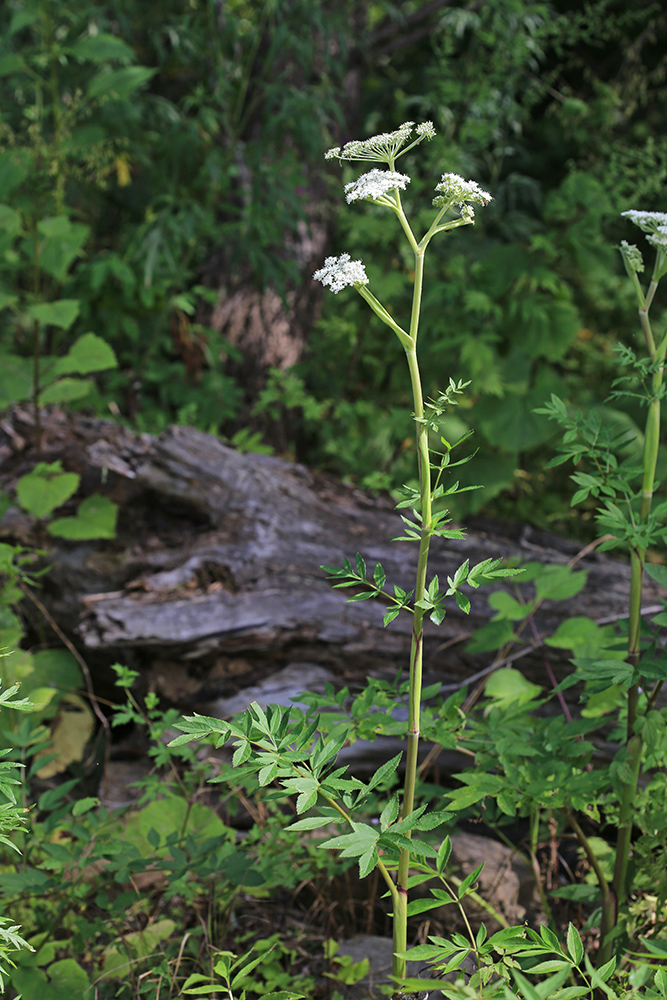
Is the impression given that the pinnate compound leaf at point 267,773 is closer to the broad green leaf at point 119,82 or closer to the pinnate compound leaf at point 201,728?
the pinnate compound leaf at point 201,728

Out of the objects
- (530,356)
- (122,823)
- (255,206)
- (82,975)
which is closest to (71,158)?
(255,206)

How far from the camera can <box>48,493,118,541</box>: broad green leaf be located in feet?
7.32

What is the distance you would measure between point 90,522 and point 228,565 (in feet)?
1.64

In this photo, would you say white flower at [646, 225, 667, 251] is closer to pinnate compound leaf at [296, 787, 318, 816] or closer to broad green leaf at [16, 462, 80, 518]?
pinnate compound leaf at [296, 787, 318, 816]

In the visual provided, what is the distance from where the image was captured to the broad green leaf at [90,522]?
7.32ft

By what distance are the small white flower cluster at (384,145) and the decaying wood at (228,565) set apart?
4.30 ft

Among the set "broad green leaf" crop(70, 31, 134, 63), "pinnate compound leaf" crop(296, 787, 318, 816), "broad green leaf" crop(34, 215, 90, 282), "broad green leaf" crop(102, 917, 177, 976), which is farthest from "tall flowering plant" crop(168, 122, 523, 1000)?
"broad green leaf" crop(70, 31, 134, 63)

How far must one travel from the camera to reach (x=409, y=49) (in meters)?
4.60

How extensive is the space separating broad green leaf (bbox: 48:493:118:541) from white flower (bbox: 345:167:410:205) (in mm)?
1650

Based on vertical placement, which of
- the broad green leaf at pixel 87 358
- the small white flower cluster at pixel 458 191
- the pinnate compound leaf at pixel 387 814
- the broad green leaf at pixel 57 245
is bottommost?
the broad green leaf at pixel 87 358

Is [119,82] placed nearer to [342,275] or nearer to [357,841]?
[342,275]

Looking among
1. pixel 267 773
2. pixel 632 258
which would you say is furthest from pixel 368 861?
pixel 632 258

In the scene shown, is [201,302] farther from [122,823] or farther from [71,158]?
[122,823]

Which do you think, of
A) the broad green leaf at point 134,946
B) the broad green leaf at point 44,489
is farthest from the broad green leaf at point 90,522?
the broad green leaf at point 134,946
